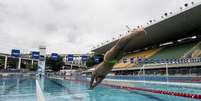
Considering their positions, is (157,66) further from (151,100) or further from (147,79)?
(151,100)

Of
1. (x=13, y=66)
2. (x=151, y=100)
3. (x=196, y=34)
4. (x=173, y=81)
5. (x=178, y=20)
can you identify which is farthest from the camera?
(x=13, y=66)

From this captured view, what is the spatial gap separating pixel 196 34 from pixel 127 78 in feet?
39.3

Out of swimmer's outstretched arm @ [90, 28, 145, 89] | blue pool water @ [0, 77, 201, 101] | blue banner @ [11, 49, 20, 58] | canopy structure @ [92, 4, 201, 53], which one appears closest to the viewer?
swimmer's outstretched arm @ [90, 28, 145, 89]

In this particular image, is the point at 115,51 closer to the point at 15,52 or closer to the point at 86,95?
the point at 86,95

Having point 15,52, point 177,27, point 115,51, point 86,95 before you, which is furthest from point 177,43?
point 115,51

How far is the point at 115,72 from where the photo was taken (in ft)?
136

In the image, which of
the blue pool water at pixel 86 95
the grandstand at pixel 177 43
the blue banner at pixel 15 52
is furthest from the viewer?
the blue banner at pixel 15 52

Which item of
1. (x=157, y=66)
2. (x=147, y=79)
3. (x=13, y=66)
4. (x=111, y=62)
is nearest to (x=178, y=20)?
(x=157, y=66)

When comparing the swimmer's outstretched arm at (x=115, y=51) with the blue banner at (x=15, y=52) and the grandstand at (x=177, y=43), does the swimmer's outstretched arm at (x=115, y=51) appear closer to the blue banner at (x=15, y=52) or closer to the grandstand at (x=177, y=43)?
the grandstand at (x=177, y=43)

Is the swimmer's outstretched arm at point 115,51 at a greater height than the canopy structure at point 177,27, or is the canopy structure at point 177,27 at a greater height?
the canopy structure at point 177,27

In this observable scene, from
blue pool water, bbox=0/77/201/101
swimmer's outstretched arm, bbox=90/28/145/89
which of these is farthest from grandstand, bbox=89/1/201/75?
swimmer's outstretched arm, bbox=90/28/145/89

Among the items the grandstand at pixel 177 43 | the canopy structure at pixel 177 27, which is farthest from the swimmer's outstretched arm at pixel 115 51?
the canopy structure at pixel 177 27

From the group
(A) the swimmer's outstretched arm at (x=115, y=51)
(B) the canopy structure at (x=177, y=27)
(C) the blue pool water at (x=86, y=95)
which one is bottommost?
(C) the blue pool water at (x=86, y=95)

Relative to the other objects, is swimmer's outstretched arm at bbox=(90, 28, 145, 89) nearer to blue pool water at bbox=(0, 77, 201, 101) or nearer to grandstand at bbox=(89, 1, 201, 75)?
blue pool water at bbox=(0, 77, 201, 101)
